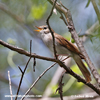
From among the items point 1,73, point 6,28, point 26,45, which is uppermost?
point 6,28

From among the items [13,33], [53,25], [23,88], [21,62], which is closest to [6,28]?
[13,33]

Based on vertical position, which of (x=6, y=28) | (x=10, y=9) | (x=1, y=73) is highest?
(x=10, y=9)

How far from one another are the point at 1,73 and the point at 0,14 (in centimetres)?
161

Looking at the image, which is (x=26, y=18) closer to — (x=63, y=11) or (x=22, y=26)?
(x=22, y=26)

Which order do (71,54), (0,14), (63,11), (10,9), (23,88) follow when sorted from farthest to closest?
(0,14) < (10,9) < (23,88) < (71,54) < (63,11)

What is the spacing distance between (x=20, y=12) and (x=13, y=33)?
56cm

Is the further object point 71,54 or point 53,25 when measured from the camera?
point 53,25

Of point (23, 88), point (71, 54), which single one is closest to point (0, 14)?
point (23, 88)

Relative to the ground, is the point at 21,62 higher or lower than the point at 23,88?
higher

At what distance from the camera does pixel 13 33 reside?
449cm

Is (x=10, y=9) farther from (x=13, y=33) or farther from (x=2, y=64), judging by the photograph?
(x=2, y=64)

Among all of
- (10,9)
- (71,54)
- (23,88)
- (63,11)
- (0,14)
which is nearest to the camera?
(63,11)

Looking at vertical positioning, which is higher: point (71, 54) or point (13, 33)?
point (13, 33)

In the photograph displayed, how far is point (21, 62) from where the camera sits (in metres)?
4.42
